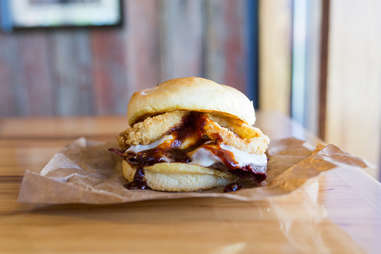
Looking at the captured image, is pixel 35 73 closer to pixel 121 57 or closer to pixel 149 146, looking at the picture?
pixel 121 57

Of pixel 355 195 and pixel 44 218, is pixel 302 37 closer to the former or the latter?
pixel 355 195

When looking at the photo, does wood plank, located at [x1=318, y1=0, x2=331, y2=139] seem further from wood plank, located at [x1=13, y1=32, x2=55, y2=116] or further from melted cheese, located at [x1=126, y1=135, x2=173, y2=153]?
wood plank, located at [x1=13, y1=32, x2=55, y2=116]

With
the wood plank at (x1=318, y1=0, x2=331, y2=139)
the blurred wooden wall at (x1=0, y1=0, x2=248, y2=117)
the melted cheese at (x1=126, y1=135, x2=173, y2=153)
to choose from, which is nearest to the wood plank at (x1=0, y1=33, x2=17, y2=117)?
the blurred wooden wall at (x1=0, y1=0, x2=248, y2=117)

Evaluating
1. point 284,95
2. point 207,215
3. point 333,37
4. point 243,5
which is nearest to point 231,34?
point 243,5

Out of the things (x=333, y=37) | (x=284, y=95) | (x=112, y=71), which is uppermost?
(x=333, y=37)

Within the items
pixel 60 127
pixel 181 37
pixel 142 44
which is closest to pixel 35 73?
pixel 142 44

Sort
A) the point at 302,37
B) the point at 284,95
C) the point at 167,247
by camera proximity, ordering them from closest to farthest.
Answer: the point at 167,247 < the point at 302,37 < the point at 284,95
